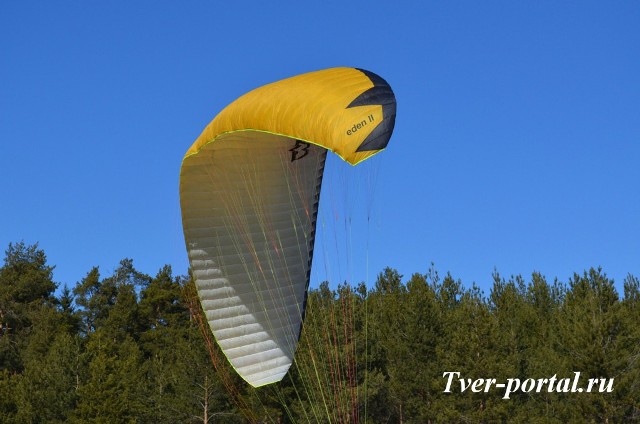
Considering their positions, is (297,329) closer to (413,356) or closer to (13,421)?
(13,421)

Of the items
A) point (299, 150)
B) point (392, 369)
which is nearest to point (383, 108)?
point (299, 150)

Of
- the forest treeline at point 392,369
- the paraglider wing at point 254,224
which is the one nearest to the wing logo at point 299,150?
the paraglider wing at point 254,224

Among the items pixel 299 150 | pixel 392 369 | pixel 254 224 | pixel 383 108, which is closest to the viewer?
pixel 383 108

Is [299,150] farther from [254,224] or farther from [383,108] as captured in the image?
[383,108]

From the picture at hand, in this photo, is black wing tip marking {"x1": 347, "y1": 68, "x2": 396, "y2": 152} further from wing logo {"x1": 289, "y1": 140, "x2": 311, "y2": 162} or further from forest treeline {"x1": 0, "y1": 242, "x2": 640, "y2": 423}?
forest treeline {"x1": 0, "y1": 242, "x2": 640, "y2": 423}

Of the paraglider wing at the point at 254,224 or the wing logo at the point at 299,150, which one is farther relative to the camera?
the wing logo at the point at 299,150

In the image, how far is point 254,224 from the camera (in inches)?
538

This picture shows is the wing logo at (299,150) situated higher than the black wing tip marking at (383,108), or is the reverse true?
the wing logo at (299,150)

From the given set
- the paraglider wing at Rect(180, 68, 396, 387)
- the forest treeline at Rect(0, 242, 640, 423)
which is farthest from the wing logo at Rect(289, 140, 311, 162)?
the forest treeline at Rect(0, 242, 640, 423)

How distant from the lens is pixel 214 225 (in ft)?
43.7

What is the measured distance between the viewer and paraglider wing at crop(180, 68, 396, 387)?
38.2 feet

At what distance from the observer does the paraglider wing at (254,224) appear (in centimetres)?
1163

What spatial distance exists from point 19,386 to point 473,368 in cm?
1780

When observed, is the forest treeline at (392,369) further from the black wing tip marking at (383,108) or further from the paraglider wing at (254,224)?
the black wing tip marking at (383,108)
